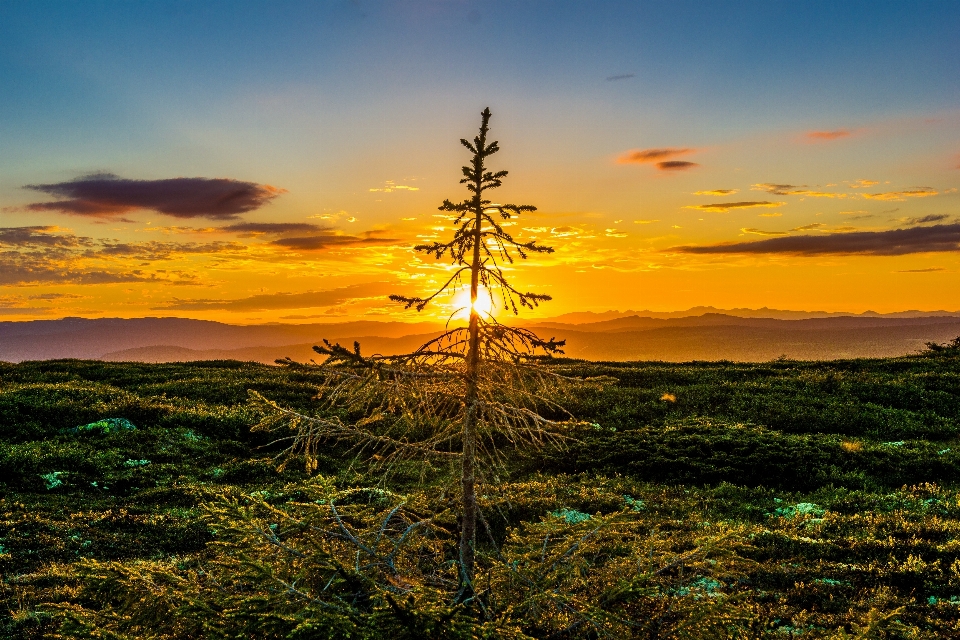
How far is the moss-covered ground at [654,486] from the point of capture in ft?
33.7

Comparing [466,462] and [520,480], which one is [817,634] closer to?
[466,462]

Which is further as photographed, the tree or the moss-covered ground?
the moss-covered ground

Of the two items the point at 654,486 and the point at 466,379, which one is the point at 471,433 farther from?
the point at 654,486

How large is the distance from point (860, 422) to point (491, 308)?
2839 cm

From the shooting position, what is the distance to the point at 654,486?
806 inches

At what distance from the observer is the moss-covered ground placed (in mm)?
10281

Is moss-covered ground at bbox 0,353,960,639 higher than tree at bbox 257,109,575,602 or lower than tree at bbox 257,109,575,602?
lower

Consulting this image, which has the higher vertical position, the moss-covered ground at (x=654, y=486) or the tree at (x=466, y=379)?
the tree at (x=466, y=379)

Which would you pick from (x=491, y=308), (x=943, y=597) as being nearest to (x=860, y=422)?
(x=943, y=597)

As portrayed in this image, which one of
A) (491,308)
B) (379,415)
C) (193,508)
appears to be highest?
(491,308)

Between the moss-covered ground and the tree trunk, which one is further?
the moss-covered ground

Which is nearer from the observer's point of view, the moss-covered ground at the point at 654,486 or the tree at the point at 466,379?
the tree at the point at 466,379

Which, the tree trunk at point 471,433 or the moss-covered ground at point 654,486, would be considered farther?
the moss-covered ground at point 654,486

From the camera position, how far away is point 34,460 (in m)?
21.0
